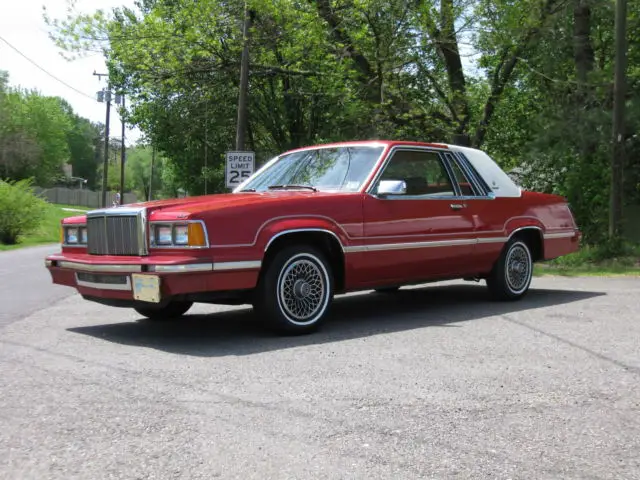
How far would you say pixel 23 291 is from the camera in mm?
10359

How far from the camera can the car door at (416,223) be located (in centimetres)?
680

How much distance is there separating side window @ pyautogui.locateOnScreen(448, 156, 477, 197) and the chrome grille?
3525 millimetres

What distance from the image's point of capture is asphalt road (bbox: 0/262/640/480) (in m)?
3.21

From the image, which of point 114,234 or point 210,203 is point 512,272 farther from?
point 114,234

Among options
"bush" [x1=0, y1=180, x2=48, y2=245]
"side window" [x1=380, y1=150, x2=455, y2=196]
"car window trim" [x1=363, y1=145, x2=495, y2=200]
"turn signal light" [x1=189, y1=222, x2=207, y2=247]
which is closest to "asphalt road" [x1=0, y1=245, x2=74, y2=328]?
"turn signal light" [x1=189, y1=222, x2=207, y2=247]

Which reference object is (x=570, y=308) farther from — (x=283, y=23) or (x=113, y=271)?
(x=283, y=23)

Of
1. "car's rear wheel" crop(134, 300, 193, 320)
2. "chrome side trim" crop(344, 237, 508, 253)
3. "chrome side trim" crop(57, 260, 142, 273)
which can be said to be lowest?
"car's rear wheel" crop(134, 300, 193, 320)

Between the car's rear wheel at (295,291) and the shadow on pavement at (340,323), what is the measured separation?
5.4 inches

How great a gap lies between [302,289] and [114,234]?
163 centimetres

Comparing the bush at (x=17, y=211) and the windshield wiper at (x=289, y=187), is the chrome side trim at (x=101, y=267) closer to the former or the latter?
the windshield wiper at (x=289, y=187)

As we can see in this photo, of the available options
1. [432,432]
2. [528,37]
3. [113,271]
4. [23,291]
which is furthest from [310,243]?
[528,37]

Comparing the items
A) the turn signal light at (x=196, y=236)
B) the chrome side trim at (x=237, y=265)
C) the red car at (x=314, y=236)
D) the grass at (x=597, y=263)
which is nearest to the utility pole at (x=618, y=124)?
the grass at (x=597, y=263)

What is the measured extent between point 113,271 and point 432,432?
3.31 meters

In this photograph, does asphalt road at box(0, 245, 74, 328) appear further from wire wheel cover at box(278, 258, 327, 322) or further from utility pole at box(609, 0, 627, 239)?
utility pole at box(609, 0, 627, 239)
